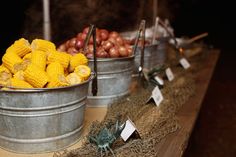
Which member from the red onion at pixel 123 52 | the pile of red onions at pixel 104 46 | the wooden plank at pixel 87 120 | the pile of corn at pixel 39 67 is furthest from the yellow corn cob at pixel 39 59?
the red onion at pixel 123 52

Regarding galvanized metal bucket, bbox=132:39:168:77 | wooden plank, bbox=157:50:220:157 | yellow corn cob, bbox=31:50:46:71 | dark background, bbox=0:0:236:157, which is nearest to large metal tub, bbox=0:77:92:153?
yellow corn cob, bbox=31:50:46:71

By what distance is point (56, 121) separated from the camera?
974 mm

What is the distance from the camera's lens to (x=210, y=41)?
6309mm

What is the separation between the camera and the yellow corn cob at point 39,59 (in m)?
0.99

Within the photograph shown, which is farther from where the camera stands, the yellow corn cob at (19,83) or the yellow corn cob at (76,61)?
the yellow corn cob at (76,61)

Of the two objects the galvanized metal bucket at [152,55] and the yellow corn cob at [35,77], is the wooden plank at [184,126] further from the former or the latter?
the yellow corn cob at [35,77]

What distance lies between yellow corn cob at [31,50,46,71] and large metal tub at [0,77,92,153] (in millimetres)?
113

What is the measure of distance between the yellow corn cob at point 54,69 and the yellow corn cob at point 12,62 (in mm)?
82

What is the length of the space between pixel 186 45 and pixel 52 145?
2.06 meters

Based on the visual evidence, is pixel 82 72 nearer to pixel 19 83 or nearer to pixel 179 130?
pixel 19 83

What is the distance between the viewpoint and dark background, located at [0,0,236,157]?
236 cm

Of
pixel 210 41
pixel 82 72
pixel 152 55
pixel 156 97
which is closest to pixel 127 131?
pixel 82 72

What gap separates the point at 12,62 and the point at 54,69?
129 millimetres

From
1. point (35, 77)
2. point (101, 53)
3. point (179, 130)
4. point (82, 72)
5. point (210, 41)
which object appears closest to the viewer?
point (35, 77)
